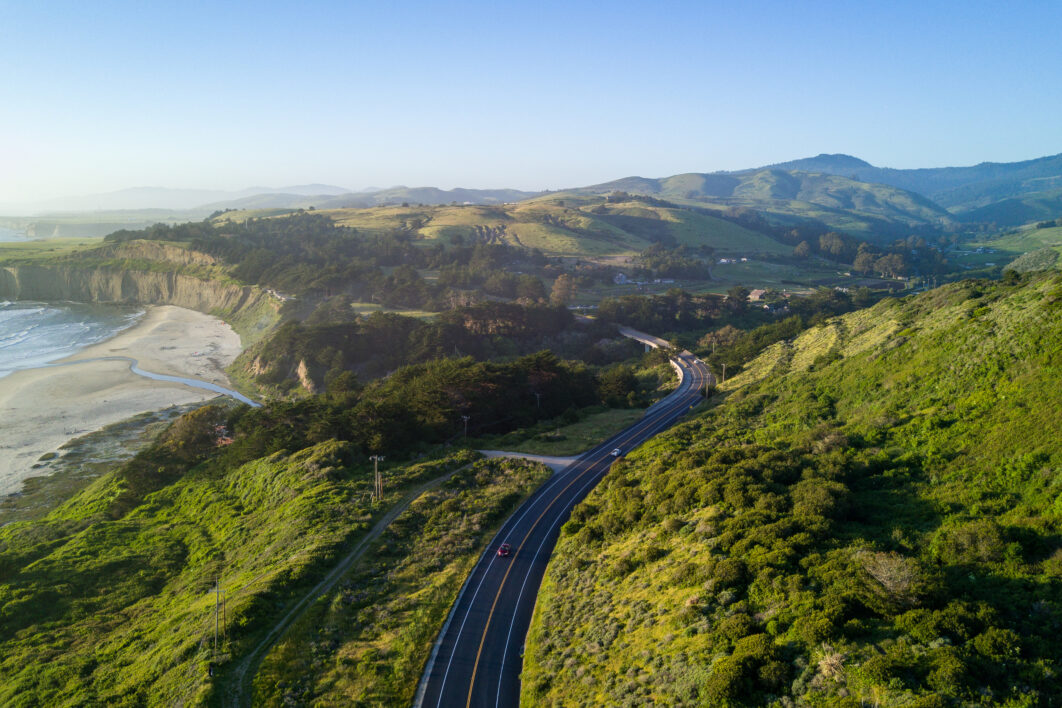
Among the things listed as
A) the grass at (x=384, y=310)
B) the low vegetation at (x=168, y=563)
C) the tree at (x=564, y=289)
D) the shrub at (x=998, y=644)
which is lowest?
the low vegetation at (x=168, y=563)

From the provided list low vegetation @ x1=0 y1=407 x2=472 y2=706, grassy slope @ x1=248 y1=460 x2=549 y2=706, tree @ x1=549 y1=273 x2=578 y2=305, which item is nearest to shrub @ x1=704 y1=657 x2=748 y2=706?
grassy slope @ x1=248 y1=460 x2=549 y2=706

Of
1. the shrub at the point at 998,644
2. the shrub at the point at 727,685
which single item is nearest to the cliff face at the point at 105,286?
the shrub at the point at 727,685

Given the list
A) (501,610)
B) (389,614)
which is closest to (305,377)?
(389,614)

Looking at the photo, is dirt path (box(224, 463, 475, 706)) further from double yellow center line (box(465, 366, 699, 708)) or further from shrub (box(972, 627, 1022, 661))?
shrub (box(972, 627, 1022, 661))

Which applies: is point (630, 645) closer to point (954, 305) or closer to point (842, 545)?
point (842, 545)

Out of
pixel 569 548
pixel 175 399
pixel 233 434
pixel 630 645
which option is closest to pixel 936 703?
pixel 630 645

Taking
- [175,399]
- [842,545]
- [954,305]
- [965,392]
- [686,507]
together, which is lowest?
[175,399]

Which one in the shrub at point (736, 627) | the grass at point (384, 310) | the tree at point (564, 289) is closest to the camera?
the shrub at point (736, 627)

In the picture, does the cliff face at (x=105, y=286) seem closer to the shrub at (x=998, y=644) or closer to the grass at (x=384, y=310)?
the grass at (x=384, y=310)
